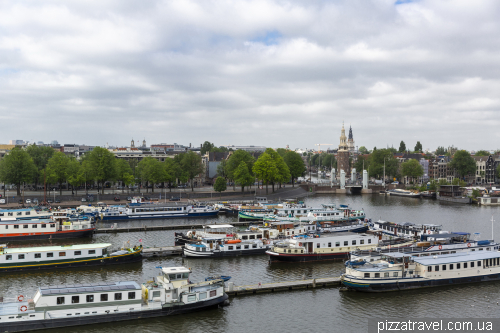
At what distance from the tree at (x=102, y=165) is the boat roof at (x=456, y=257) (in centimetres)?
8096

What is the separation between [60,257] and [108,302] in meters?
16.0

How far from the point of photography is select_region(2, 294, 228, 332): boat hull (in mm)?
29406

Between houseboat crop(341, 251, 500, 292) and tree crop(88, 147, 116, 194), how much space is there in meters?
78.8

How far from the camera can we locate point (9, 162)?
10069cm

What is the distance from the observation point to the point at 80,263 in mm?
45094

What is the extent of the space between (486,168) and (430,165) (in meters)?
25.2

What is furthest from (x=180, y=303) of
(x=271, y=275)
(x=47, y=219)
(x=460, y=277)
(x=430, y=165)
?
(x=430, y=165)

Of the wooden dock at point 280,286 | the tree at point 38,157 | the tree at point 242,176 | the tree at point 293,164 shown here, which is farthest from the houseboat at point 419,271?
the tree at point 293,164

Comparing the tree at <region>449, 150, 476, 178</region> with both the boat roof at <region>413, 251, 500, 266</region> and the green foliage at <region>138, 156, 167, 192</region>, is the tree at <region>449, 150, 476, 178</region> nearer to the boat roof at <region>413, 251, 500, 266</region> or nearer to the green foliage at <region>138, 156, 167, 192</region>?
the green foliage at <region>138, 156, 167, 192</region>

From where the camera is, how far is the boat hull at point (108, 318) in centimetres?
2941

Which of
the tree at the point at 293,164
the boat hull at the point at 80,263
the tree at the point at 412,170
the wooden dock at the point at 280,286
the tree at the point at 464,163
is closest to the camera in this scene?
the wooden dock at the point at 280,286

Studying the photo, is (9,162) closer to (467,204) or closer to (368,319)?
(368,319)

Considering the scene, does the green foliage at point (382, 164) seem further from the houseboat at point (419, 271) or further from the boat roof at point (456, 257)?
the houseboat at point (419, 271)

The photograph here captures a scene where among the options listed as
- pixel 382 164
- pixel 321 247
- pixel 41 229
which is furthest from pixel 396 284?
pixel 382 164
